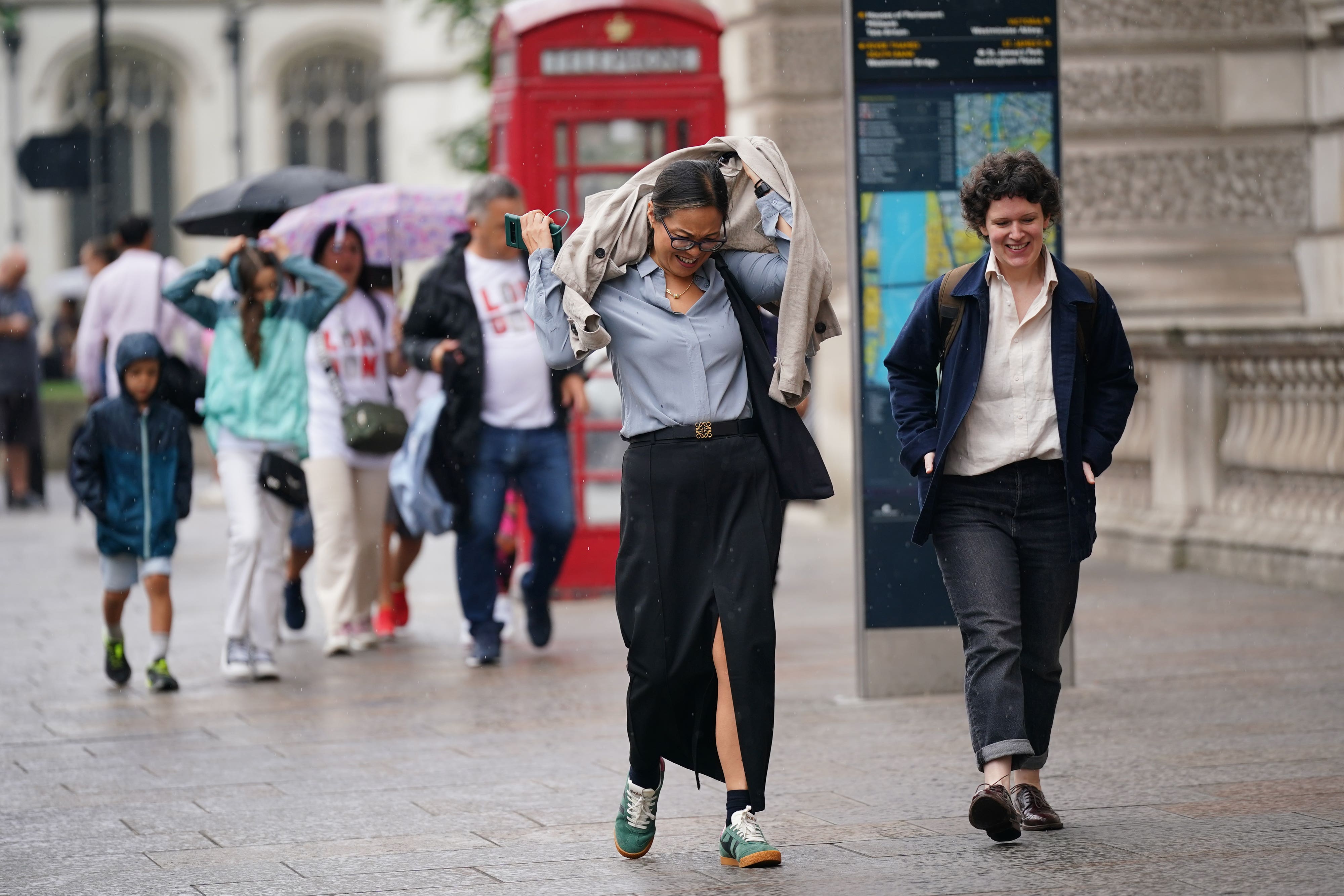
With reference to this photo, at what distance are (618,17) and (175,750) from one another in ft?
17.2

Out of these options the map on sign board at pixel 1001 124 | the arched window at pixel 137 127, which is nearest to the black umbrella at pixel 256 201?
the map on sign board at pixel 1001 124

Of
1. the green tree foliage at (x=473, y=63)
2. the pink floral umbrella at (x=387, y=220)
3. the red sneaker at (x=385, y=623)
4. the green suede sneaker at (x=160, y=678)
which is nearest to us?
the green suede sneaker at (x=160, y=678)

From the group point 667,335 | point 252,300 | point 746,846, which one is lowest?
point 746,846

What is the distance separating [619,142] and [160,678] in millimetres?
3862

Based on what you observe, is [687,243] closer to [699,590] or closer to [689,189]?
[689,189]

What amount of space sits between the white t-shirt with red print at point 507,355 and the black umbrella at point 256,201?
6.61 ft

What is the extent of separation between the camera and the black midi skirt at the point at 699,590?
5250 mm

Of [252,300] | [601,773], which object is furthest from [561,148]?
[601,773]

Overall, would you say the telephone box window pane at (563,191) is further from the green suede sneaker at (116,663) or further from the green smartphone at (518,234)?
the green smartphone at (518,234)

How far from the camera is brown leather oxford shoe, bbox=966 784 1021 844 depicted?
523 centimetres

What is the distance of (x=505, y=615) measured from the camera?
9.73 meters

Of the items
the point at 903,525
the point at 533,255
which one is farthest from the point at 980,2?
the point at 533,255

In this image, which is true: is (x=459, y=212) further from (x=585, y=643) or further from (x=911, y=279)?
(x=911, y=279)

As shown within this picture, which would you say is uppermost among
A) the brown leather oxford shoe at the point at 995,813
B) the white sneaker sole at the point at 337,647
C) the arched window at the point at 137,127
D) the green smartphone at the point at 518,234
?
the arched window at the point at 137,127
